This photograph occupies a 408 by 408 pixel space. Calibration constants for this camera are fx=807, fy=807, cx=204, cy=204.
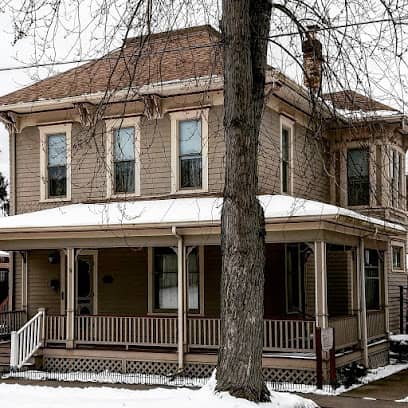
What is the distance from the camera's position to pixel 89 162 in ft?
66.3

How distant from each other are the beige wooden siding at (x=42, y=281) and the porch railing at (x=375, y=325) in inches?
313

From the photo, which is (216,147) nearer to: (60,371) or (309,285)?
(309,285)

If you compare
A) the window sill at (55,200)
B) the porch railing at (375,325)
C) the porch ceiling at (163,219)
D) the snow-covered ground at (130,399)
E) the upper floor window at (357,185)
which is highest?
the upper floor window at (357,185)

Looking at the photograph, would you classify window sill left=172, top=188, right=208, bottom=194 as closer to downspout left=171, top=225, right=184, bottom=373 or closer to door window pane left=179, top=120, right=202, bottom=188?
door window pane left=179, top=120, right=202, bottom=188

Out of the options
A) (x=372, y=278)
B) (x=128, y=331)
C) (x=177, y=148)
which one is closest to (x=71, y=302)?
(x=128, y=331)

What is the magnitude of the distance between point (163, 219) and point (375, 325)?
6.19m

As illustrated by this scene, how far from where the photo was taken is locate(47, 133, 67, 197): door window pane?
67.4 feet

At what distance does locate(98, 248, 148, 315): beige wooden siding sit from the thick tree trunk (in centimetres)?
976

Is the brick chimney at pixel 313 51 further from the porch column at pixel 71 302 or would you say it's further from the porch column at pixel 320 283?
the porch column at pixel 71 302

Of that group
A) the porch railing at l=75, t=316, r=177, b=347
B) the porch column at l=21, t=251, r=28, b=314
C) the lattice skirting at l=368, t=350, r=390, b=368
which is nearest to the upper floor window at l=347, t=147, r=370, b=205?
the lattice skirting at l=368, t=350, r=390, b=368

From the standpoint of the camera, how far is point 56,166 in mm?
20656

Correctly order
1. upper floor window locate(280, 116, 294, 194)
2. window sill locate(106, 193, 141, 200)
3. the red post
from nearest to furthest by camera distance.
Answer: the red post → window sill locate(106, 193, 141, 200) → upper floor window locate(280, 116, 294, 194)

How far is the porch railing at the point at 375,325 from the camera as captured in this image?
1900 cm

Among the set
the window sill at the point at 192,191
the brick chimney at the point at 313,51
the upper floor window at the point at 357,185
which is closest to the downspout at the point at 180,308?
the window sill at the point at 192,191
